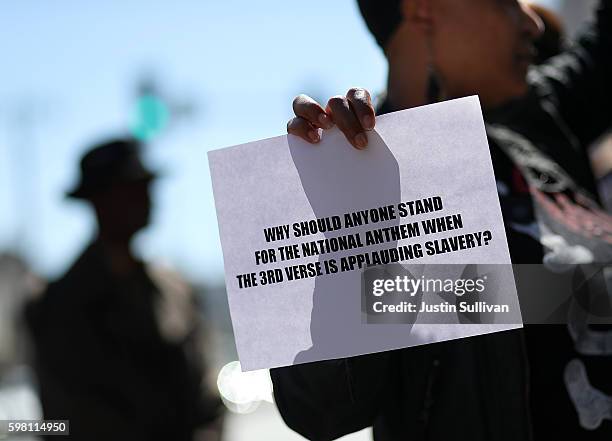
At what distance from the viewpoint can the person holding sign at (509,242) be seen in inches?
58.7

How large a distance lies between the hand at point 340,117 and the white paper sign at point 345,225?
2 centimetres

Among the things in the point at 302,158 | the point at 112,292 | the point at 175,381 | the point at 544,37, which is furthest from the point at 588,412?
the point at 112,292

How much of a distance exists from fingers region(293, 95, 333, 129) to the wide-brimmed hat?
2.48 metres

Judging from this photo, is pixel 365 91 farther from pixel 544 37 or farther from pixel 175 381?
pixel 175 381

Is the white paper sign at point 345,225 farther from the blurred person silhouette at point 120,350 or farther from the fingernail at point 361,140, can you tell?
the blurred person silhouette at point 120,350

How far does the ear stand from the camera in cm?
195

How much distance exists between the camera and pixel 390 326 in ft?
4.48

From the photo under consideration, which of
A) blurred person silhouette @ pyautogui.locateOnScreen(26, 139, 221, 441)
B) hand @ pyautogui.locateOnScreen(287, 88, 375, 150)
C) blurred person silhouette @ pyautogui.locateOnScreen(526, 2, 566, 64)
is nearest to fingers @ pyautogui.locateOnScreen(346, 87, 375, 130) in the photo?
hand @ pyautogui.locateOnScreen(287, 88, 375, 150)

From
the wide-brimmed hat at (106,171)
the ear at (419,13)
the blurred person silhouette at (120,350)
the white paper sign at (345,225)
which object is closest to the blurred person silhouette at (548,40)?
the ear at (419,13)

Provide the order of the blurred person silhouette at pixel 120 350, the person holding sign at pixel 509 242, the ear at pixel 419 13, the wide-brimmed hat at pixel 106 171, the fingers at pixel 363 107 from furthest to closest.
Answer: the wide-brimmed hat at pixel 106 171 → the blurred person silhouette at pixel 120 350 → the ear at pixel 419 13 → the person holding sign at pixel 509 242 → the fingers at pixel 363 107

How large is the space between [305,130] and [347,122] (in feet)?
0.22

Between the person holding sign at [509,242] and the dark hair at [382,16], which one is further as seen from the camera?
the dark hair at [382,16]

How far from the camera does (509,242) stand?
5.52 ft

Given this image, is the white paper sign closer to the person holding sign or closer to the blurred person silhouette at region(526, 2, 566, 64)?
the person holding sign
